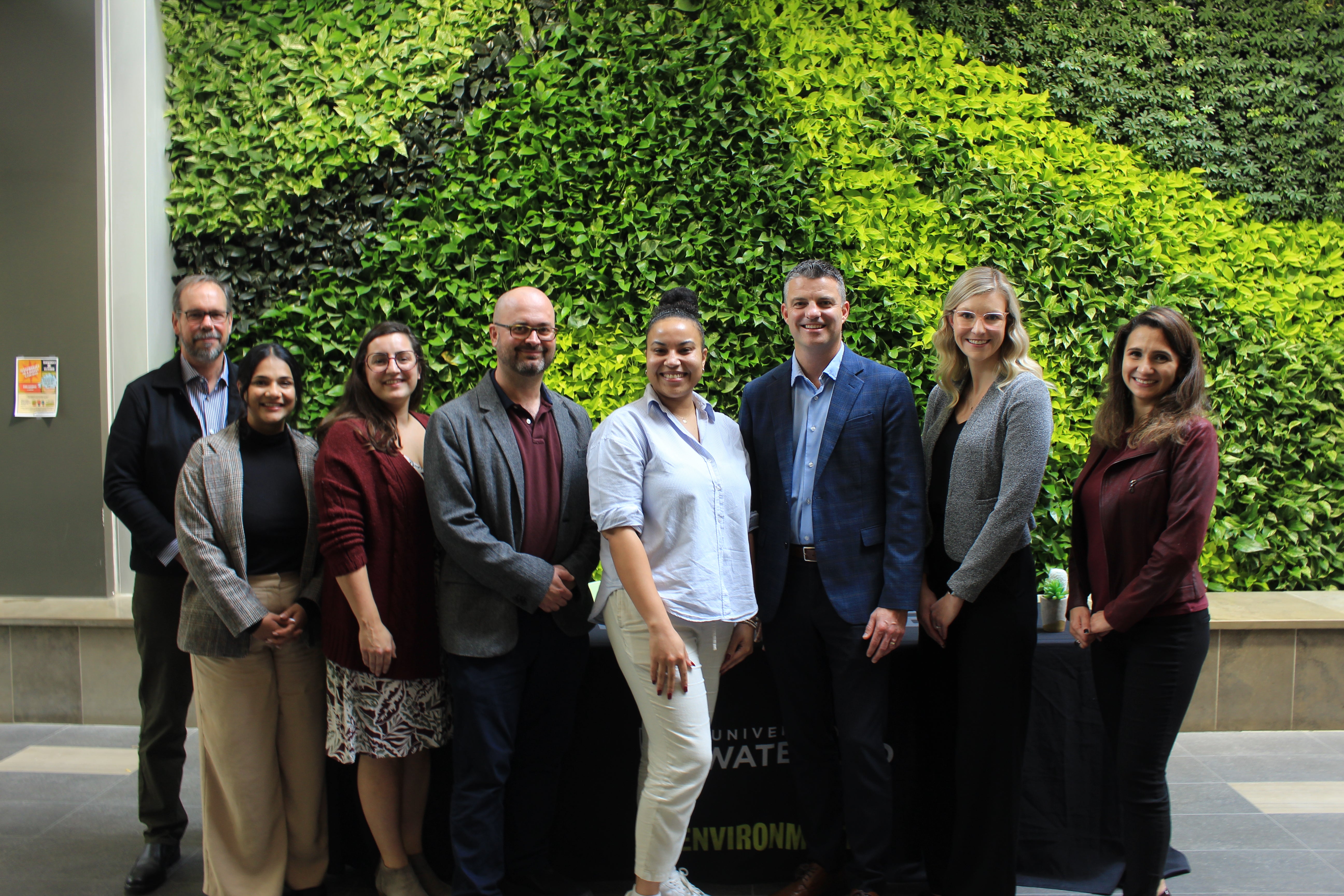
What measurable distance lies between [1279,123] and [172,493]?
5.17m

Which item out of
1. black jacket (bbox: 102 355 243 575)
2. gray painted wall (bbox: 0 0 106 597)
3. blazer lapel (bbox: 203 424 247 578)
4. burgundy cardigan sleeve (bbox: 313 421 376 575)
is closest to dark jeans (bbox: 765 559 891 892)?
burgundy cardigan sleeve (bbox: 313 421 376 575)

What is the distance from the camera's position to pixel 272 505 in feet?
7.27

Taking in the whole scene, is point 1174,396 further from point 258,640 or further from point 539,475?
point 258,640

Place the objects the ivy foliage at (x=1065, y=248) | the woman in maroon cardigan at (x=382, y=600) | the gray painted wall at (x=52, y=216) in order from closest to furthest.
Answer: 1. the woman in maroon cardigan at (x=382, y=600)
2. the gray painted wall at (x=52, y=216)
3. the ivy foliage at (x=1065, y=248)

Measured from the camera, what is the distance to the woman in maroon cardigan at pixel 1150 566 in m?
2.04

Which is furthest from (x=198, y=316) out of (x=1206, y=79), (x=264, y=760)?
(x=1206, y=79)

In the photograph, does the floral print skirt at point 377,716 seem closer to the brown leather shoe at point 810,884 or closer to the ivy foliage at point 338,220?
the brown leather shoe at point 810,884

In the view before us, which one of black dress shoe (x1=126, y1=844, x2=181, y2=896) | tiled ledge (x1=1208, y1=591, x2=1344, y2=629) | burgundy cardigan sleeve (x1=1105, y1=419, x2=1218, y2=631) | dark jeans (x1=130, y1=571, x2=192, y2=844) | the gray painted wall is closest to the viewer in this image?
burgundy cardigan sleeve (x1=1105, y1=419, x2=1218, y2=631)

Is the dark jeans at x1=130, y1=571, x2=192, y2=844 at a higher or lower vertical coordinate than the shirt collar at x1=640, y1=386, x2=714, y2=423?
lower

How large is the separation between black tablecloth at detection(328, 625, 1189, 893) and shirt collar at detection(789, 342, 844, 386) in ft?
2.70

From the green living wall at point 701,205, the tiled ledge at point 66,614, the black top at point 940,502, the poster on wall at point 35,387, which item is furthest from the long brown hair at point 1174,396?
the poster on wall at point 35,387

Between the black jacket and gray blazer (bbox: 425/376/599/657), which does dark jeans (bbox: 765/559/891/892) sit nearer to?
gray blazer (bbox: 425/376/599/657)

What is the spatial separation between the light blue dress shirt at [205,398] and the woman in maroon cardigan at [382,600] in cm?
55

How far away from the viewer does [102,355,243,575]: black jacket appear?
8.08ft
